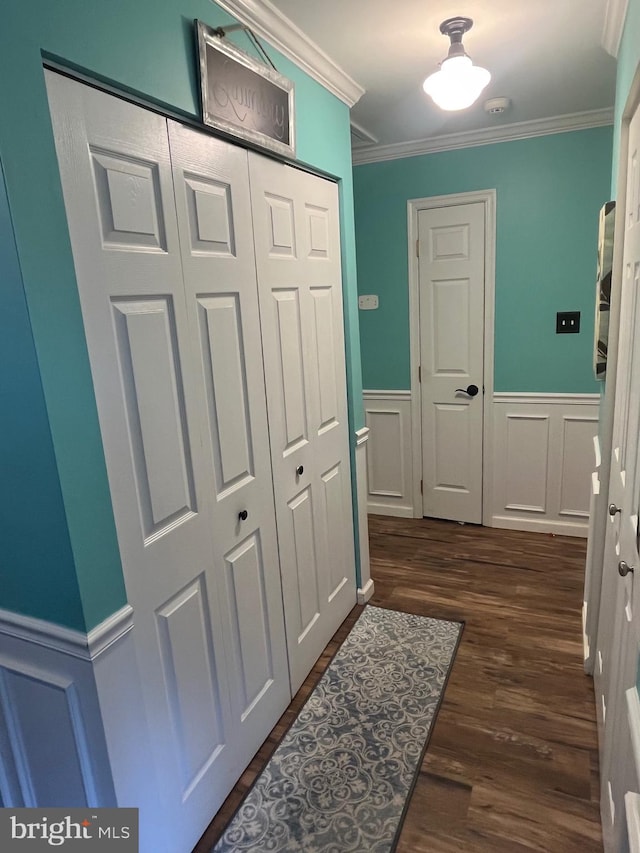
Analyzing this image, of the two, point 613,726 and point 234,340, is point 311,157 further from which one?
point 613,726

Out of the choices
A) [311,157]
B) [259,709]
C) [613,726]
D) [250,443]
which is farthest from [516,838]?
[311,157]

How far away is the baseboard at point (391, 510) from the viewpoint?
378cm

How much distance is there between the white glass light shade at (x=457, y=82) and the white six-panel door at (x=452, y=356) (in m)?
1.33

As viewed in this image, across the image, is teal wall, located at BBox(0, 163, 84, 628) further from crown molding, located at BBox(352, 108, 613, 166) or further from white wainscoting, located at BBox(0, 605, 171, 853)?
crown molding, located at BBox(352, 108, 613, 166)

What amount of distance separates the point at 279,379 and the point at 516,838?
1566 mm

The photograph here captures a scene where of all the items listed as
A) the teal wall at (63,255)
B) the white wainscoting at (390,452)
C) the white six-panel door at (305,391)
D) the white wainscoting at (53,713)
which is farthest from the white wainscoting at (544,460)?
the white wainscoting at (53,713)

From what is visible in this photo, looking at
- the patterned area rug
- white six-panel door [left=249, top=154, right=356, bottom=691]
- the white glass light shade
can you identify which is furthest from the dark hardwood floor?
the white glass light shade

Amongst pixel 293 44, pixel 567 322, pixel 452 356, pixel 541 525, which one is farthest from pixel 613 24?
pixel 541 525

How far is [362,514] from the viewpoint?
8.88ft

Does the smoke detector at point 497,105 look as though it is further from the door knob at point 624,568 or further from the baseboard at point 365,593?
the baseboard at point 365,593

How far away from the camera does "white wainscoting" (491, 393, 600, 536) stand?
3248 mm

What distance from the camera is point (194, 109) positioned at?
143cm

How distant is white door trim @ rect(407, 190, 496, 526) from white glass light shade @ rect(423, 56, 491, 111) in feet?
4.23

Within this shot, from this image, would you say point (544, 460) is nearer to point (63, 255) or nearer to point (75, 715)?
point (75, 715)
